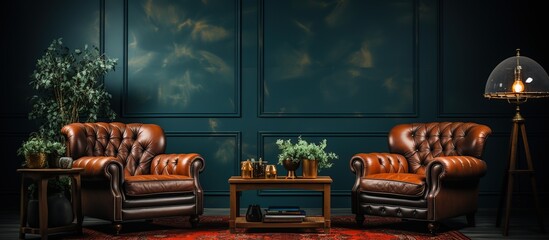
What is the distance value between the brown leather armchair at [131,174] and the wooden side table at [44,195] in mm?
182

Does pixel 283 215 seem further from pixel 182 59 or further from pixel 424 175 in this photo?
pixel 182 59

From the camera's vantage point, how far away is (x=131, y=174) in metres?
5.99

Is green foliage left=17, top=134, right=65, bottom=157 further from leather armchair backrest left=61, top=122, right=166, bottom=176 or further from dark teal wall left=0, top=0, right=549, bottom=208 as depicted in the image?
dark teal wall left=0, top=0, right=549, bottom=208

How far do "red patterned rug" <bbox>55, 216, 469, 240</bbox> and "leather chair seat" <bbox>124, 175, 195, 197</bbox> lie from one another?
324 millimetres

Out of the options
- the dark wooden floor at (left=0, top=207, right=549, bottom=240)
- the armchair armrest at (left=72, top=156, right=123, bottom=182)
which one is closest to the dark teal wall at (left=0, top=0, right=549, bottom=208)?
the dark wooden floor at (left=0, top=207, right=549, bottom=240)

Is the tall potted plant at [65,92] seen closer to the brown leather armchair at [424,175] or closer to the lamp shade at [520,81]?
the brown leather armchair at [424,175]

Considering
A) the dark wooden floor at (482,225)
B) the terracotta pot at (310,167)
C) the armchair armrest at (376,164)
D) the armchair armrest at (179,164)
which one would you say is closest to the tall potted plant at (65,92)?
the dark wooden floor at (482,225)

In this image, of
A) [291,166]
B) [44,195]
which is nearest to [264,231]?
[291,166]

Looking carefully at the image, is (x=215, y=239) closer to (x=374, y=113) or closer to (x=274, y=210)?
(x=274, y=210)

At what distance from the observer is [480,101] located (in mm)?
6992

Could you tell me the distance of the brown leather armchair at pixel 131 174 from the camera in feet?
17.3

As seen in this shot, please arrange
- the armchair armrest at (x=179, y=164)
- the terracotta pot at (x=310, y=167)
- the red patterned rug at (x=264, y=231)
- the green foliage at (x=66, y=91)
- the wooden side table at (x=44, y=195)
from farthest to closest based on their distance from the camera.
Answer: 1. the green foliage at (x=66, y=91)
2. the armchair armrest at (x=179, y=164)
3. the terracotta pot at (x=310, y=167)
4. the red patterned rug at (x=264, y=231)
5. the wooden side table at (x=44, y=195)

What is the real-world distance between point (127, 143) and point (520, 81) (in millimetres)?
3438

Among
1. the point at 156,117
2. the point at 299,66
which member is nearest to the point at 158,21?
the point at 156,117
